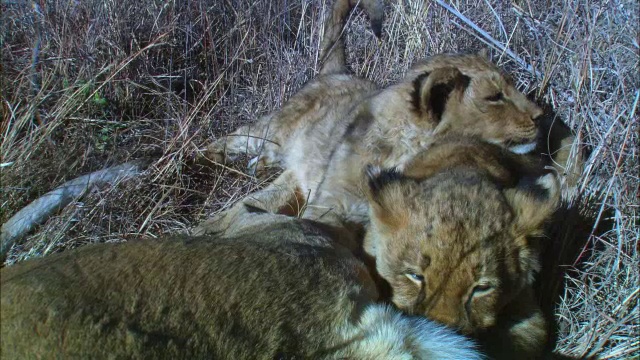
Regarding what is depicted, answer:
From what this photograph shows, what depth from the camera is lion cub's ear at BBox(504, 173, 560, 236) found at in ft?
8.76

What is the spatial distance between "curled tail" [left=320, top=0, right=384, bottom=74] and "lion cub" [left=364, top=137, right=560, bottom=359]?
7.26 ft

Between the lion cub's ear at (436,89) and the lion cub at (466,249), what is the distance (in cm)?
73

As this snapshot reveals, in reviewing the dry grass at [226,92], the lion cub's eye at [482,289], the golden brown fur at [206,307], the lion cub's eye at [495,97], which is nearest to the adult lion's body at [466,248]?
the lion cub's eye at [482,289]

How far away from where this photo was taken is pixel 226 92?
4.86 metres

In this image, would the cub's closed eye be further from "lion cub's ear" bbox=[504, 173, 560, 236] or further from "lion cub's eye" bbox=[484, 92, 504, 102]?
"lion cub's eye" bbox=[484, 92, 504, 102]

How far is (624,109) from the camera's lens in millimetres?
3244

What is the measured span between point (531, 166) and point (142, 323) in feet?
7.42

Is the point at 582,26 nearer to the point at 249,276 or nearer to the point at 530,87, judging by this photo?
the point at 530,87

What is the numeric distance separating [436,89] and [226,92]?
68.1 inches

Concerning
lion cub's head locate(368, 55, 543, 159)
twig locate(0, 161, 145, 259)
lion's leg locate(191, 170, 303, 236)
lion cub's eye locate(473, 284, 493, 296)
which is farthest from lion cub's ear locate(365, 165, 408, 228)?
twig locate(0, 161, 145, 259)

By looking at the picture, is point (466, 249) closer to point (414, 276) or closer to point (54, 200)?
point (414, 276)

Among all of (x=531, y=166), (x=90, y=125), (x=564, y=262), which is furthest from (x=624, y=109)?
(x=90, y=125)

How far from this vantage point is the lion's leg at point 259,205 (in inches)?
138

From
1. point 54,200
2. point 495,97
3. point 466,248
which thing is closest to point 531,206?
point 466,248
